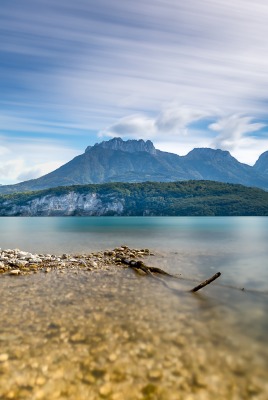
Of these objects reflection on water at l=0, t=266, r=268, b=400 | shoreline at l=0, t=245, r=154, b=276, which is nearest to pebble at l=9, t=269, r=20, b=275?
shoreline at l=0, t=245, r=154, b=276

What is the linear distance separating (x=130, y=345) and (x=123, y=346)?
0.93ft

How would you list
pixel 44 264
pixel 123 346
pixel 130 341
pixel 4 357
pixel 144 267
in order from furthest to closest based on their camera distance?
pixel 44 264 → pixel 144 267 → pixel 130 341 → pixel 123 346 → pixel 4 357

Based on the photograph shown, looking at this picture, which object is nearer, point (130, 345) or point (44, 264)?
point (130, 345)

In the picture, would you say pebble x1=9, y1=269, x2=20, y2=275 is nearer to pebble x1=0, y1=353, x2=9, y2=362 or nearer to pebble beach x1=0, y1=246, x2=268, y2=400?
pebble beach x1=0, y1=246, x2=268, y2=400

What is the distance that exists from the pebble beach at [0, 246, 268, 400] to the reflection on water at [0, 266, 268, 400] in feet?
0.10

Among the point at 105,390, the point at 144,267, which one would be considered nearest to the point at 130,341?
the point at 105,390

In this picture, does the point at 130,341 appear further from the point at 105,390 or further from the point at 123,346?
the point at 105,390

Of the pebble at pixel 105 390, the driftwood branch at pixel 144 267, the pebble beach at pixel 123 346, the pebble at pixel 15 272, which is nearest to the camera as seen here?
the pebble at pixel 105 390

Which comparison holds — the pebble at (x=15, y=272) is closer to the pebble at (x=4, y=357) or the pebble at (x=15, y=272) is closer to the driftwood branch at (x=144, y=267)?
the driftwood branch at (x=144, y=267)

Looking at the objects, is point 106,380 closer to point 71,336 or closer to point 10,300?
point 71,336

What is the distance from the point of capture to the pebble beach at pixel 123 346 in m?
8.70

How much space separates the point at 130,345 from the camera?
11453 mm

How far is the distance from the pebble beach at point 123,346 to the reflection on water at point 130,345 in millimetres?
30

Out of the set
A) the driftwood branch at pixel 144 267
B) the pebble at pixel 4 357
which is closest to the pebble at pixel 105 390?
the pebble at pixel 4 357
